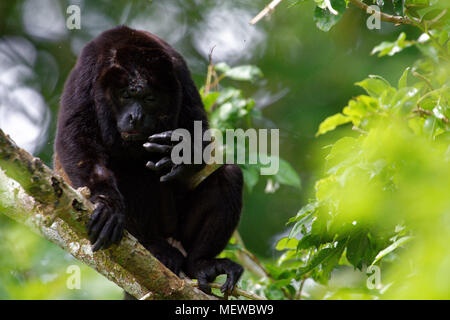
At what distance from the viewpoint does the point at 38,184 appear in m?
2.63

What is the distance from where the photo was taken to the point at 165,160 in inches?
146

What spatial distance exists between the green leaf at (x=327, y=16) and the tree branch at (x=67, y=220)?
5.25 feet

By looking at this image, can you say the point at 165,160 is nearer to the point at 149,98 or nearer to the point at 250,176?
the point at 149,98

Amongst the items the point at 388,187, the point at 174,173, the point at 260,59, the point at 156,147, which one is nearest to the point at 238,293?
the point at 174,173

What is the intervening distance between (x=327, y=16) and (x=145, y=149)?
5.91 feet

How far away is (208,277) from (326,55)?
6.76m

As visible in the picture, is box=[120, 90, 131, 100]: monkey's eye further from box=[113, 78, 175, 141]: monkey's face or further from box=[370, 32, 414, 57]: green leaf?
box=[370, 32, 414, 57]: green leaf

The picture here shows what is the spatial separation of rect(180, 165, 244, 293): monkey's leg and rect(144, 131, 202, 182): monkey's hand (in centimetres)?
51

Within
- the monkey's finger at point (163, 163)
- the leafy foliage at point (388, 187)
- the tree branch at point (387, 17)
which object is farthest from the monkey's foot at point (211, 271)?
the tree branch at point (387, 17)

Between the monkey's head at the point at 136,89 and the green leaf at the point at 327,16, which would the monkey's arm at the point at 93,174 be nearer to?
the monkey's head at the point at 136,89

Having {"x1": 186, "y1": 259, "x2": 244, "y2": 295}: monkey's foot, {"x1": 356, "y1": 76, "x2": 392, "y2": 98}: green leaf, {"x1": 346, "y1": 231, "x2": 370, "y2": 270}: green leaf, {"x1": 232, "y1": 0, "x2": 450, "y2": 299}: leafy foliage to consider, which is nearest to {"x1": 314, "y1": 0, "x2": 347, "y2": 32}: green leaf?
{"x1": 232, "y1": 0, "x2": 450, "y2": 299}: leafy foliage

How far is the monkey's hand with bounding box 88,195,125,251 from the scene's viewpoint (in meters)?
3.06

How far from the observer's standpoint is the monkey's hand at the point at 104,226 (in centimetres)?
306
